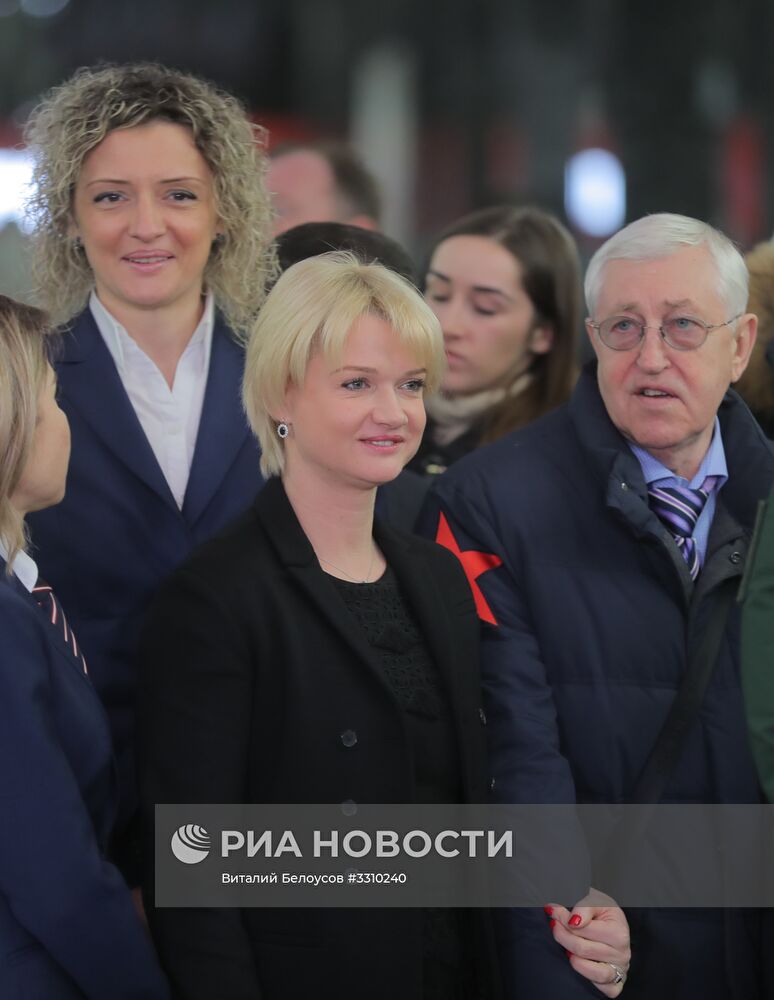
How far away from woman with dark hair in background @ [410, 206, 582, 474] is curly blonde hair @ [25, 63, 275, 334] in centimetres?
79

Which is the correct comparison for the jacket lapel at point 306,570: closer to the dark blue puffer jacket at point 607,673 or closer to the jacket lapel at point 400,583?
the jacket lapel at point 400,583

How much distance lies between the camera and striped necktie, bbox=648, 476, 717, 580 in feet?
7.96

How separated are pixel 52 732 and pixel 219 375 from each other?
1.02m

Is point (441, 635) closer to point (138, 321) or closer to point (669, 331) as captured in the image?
point (669, 331)

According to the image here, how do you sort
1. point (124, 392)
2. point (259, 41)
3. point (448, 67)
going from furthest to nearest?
point (448, 67)
point (259, 41)
point (124, 392)

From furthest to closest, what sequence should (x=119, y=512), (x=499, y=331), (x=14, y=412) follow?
1. (x=499, y=331)
2. (x=119, y=512)
3. (x=14, y=412)

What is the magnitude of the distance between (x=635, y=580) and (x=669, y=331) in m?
0.47

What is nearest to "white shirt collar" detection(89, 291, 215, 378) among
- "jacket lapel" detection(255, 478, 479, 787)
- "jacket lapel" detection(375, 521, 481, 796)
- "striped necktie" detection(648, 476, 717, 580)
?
"jacket lapel" detection(255, 478, 479, 787)

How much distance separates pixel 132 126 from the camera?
2760mm

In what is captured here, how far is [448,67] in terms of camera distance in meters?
14.7

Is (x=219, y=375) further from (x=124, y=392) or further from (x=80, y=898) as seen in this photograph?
(x=80, y=898)

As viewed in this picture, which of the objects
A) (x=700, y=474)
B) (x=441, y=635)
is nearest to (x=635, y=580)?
(x=700, y=474)

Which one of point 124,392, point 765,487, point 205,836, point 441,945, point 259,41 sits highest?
point 259,41

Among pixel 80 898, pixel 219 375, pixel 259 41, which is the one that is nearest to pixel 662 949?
pixel 80 898
